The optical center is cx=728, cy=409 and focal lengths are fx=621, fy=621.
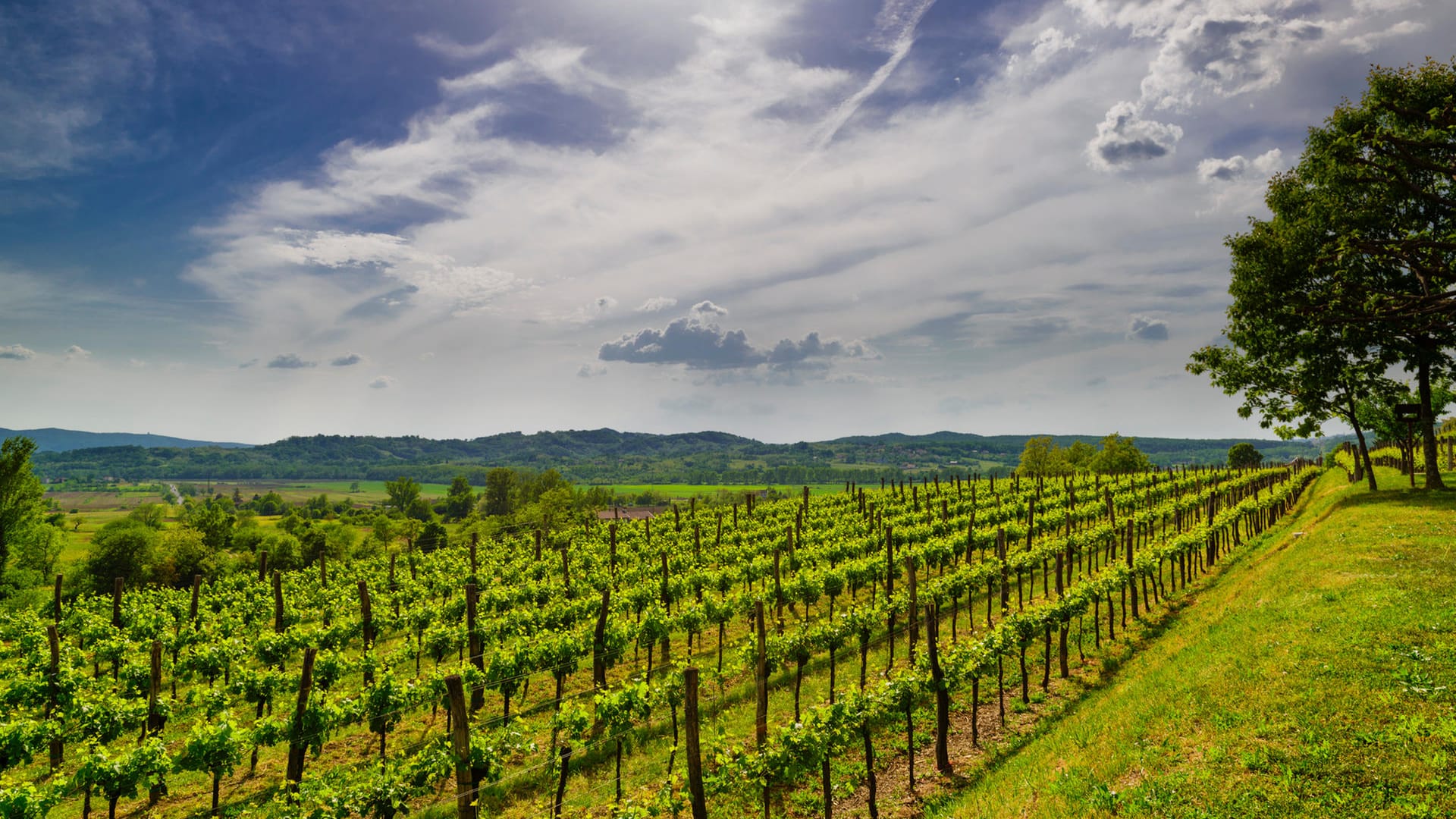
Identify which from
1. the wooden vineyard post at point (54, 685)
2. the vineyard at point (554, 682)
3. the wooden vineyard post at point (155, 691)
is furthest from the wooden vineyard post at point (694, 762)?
the wooden vineyard post at point (54, 685)

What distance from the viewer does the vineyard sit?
11742mm

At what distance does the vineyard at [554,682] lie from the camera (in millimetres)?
11742

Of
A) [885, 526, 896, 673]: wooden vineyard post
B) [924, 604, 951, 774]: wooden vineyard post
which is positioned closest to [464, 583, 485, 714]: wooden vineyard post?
[924, 604, 951, 774]: wooden vineyard post

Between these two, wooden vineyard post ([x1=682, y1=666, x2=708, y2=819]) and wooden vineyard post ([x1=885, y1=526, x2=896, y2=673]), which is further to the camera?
wooden vineyard post ([x1=885, y1=526, x2=896, y2=673])

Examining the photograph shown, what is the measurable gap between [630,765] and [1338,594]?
57.3 feet

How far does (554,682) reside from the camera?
76.0 ft

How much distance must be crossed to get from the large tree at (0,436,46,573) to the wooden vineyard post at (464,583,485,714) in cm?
5112

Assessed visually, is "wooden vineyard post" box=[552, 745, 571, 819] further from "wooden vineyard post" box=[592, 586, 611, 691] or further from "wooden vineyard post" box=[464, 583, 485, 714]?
"wooden vineyard post" box=[592, 586, 611, 691]

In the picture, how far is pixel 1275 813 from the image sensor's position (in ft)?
25.7

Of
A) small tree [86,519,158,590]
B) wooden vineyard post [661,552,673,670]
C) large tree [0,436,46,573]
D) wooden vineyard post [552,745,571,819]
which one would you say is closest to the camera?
wooden vineyard post [552,745,571,819]

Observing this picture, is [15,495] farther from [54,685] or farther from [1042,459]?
[1042,459]

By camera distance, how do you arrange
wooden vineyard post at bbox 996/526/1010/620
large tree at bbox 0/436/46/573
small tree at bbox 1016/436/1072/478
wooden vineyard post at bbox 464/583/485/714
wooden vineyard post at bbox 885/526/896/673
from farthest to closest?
small tree at bbox 1016/436/1072/478 < large tree at bbox 0/436/46/573 < wooden vineyard post at bbox 885/526/896/673 < wooden vineyard post at bbox 996/526/1010/620 < wooden vineyard post at bbox 464/583/485/714

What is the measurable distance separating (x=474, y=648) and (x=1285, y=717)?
18.7m

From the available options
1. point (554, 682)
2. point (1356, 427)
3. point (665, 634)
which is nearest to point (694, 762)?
point (665, 634)
